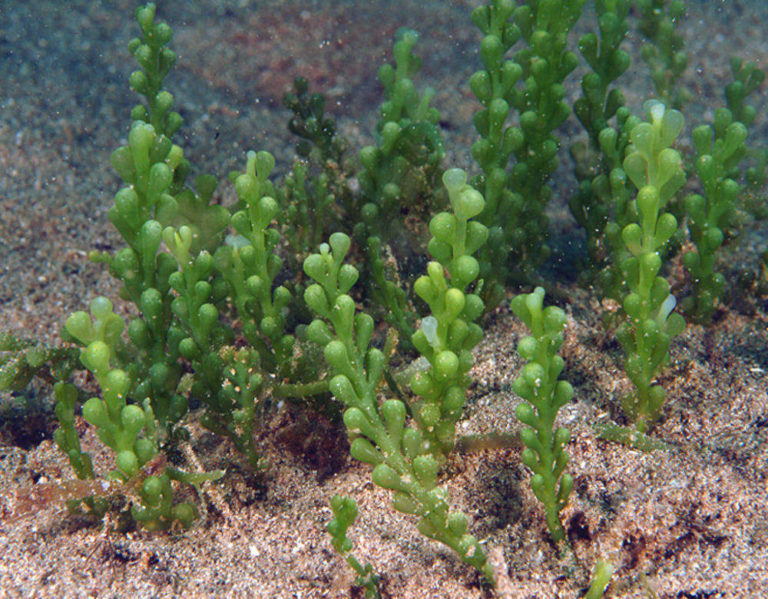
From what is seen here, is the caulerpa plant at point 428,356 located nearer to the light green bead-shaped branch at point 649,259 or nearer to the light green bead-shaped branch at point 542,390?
the light green bead-shaped branch at point 542,390

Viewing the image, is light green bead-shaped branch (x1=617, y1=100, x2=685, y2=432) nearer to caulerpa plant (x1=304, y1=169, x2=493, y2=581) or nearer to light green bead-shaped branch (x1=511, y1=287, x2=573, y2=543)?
light green bead-shaped branch (x1=511, y1=287, x2=573, y2=543)

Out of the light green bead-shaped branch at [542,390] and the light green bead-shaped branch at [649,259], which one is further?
the light green bead-shaped branch at [649,259]

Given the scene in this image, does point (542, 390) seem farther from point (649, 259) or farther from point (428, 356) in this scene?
point (649, 259)

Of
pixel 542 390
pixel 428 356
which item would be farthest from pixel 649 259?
pixel 428 356

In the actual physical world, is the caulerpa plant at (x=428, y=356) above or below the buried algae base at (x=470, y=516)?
above

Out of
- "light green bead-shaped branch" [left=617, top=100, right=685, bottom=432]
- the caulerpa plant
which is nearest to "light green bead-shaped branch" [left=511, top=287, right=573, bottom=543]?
the caulerpa plant

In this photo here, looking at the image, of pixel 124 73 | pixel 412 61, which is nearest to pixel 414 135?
pixel 412 61

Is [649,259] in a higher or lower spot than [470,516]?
higher

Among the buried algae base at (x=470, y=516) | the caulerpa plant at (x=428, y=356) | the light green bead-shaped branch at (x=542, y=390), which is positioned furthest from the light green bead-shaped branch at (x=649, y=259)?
the caulerpa plant at (x=428, y=356)
